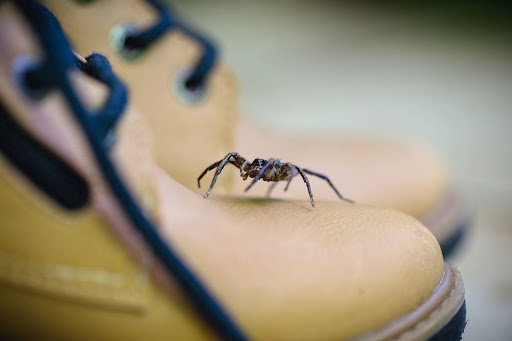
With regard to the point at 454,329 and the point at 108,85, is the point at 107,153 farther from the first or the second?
the point at 454,329

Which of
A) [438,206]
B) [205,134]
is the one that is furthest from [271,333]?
[438,206]

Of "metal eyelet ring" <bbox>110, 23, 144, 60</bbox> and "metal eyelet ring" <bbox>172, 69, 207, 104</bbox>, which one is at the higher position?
"metal eyelet ring" <bbox>110, 23, 144, 60</bbox>

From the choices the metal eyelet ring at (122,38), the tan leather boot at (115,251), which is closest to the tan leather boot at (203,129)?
the metal eyelet ring at (122,38)

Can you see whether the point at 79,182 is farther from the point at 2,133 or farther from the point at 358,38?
the point at 358,38

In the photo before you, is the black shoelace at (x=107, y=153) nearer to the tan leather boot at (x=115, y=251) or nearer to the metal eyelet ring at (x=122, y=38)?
the tan leather boot at (x=115, y=251)

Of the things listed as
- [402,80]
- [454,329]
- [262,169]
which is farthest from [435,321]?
[402,80]

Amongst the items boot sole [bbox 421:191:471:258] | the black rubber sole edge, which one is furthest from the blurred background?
the black rubber sole edge

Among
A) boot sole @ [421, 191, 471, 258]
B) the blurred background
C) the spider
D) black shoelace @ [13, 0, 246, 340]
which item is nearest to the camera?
black shoelace @ [13, 0, 246, 340]

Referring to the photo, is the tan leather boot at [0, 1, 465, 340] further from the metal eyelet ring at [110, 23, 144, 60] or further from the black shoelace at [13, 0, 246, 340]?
the metal eyelet ring at [110, 23, 144, 60]
